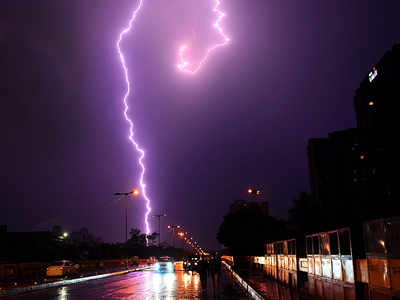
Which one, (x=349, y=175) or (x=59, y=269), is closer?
(x=59, y=269)

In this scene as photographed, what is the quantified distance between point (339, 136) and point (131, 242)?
7473 centimetres

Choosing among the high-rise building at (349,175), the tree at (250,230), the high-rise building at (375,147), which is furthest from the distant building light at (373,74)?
the tree at (250,230)

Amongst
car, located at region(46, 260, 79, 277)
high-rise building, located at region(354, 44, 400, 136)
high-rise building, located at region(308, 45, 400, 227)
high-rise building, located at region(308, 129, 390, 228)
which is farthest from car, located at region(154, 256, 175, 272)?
high-rise building, located at region(354, 44, 400, 136)

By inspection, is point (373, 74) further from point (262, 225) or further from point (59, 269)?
point (59, 269)

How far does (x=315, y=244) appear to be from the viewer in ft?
49.8

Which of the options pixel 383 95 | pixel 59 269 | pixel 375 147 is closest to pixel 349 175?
pixel 375 147

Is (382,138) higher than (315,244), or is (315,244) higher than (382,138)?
(382,138)

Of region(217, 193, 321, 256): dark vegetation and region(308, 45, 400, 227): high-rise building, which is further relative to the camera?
region(308, 45, 400, 227): high-rise building

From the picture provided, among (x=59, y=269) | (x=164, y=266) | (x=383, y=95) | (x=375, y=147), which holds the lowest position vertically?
(x=164, y=266)

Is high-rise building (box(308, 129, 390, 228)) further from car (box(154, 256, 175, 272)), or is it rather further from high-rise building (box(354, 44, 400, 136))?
car (box(154, 256, 175, 272))

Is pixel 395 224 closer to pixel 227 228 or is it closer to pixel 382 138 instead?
pixel 227 228

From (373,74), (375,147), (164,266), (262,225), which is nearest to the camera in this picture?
(164,266)

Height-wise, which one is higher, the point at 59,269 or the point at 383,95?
the point at 383,95

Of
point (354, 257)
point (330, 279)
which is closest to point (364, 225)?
point (354, 257)
